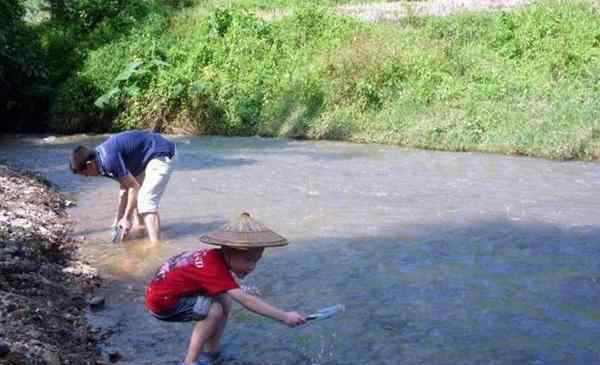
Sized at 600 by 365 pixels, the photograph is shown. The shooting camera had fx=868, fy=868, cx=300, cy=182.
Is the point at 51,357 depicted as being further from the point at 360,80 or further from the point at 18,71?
the point at 18,71

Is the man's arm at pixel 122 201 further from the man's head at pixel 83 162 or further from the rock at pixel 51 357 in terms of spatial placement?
the rock at pixel 51 357

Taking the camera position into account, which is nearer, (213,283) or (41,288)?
(213,283)

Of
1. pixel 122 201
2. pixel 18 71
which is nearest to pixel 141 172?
pixel 122 201

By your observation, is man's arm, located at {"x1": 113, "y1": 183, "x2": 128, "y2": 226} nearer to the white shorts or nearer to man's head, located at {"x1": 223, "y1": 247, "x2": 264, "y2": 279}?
the white shorts

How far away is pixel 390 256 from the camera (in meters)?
8.34

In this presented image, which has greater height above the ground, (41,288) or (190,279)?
(190,279)

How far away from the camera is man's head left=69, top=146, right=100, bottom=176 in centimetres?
759

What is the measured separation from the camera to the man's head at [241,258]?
4910 mm

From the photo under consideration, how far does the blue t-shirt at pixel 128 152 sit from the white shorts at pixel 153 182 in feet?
0.20

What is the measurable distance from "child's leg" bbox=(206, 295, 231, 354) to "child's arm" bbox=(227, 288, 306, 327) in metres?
0.28

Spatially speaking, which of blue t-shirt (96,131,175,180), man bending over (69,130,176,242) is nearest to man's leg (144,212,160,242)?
man bending over (69,130,176,242)

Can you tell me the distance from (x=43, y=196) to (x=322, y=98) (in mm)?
9560

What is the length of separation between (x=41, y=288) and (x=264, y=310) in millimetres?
2479

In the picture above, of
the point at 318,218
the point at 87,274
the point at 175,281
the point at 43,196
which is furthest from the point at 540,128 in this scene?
the point at 175,281
